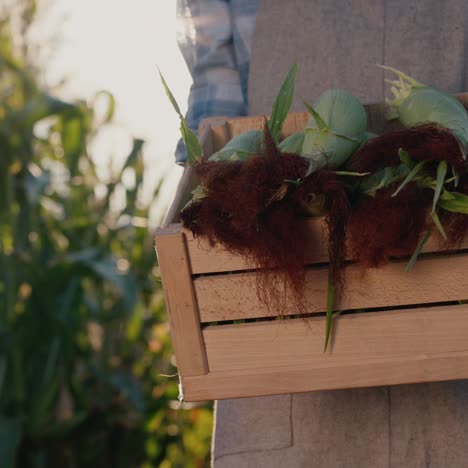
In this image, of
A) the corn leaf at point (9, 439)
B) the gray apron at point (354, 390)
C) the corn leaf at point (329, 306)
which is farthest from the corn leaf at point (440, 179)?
the corn leaf at point (9, 439)

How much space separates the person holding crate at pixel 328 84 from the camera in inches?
39.7

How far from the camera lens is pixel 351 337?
77cm

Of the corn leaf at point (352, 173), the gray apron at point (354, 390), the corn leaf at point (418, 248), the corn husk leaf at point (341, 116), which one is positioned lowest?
the gray apron at point (354, 390)

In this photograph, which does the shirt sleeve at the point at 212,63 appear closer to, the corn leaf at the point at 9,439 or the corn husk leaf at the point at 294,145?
the corn husk leaf at the point at 294,145

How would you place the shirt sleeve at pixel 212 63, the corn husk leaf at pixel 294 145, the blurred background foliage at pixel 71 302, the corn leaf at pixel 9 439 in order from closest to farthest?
the corn husk leaf at pixel 294 145, the shirt sleeve at pixel 212 63, the corn leaf at pixel 9 439, the blurred background foliage at pixel 71 302

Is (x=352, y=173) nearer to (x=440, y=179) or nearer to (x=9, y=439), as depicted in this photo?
(x=440, y=179)

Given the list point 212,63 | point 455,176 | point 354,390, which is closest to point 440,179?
point 455,176

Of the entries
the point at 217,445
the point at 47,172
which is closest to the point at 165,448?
the point at 47,172

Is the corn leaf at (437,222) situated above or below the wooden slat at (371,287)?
above

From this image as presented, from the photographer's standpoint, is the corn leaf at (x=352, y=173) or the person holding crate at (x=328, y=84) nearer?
→ the corn leaf at (x=352, y=173)

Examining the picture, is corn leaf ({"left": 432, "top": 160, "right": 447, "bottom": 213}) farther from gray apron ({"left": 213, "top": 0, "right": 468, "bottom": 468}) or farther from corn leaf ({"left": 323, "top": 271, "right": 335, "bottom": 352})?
gray apron ({"left": 213, "top": 0, "right": 468, "bottom": 468})

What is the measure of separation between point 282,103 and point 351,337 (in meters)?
0.23

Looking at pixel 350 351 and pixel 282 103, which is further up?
pixel 282 103

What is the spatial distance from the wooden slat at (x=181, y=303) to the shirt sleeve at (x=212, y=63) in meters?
0.46
